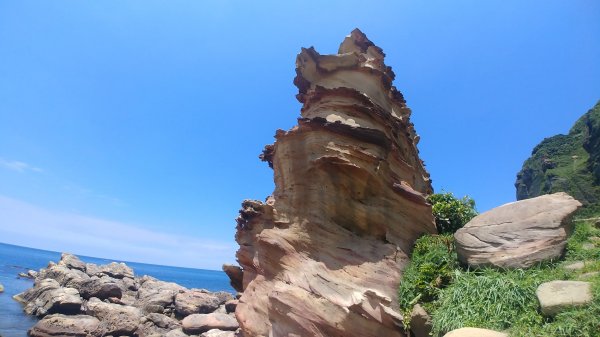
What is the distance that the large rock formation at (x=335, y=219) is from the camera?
8469 millimetres

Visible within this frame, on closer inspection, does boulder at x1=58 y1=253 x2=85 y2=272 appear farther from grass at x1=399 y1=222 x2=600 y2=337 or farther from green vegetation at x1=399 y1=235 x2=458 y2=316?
grass at x1=399 y1=222 x2=600 y2=337

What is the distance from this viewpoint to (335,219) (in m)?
10.5

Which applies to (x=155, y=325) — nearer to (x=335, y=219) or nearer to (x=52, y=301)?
(x=52, y=301)

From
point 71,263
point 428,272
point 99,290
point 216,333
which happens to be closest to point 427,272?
point 428,272

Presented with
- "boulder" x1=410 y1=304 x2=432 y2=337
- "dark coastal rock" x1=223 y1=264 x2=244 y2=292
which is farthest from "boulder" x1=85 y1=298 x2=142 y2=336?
"boulder" x1=410 y1=304 x2=432 y2=337

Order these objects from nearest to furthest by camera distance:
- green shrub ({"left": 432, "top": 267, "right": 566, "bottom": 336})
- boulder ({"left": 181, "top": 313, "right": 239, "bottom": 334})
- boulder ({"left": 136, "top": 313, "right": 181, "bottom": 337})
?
green shrub ({"left": 432, "top": 267, "right": 566, "bottom": 336}) < boulder ({"left": 136, "top": 313, "right": 181, "bottom": 337}) < boulder ({"left": 181, "top": 313, "right": 239, "bottom": 334})

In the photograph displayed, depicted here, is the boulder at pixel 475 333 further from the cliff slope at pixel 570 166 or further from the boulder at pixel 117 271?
the boulder at pixel 117 271

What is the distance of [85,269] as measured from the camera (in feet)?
158

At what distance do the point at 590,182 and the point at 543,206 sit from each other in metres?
46.3

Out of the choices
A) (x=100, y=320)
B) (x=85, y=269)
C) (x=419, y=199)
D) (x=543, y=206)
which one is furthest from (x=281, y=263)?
(x=85, y=269)

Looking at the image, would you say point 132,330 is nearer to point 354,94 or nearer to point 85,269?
point 354,94

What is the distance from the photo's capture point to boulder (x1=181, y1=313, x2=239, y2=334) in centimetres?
2294

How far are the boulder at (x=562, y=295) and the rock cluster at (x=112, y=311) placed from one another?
18.0m

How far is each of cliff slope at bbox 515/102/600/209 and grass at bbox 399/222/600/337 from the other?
35.6 m
